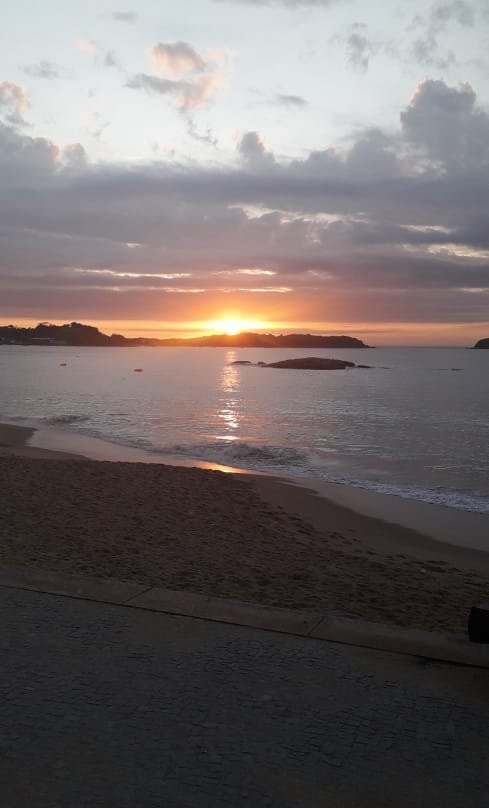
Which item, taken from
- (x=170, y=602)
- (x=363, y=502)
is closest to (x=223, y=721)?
(x=170, y=602)

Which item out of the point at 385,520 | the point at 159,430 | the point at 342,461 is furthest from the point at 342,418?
the point at 385,520

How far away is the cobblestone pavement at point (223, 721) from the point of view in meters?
2.89

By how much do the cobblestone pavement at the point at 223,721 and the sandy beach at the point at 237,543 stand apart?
5.58 feet

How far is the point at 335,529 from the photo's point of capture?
1195 centimetres

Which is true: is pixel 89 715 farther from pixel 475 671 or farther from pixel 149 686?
pixel 475 671

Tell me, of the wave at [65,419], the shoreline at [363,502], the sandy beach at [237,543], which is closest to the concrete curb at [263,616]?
the sandy beach at [237,543]

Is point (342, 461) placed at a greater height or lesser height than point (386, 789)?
lesser

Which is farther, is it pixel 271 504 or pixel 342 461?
pixel 342 461

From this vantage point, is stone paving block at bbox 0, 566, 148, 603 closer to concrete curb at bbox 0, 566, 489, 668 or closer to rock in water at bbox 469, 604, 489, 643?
concrete curb at bbox 0, 566, 489, 668

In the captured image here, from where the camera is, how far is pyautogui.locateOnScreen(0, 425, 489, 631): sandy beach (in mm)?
6539

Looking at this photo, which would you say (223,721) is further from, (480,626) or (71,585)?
(71,585)

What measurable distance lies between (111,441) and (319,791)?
23219 mm

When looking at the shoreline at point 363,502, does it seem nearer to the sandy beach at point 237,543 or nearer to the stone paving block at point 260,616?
the sandy beach at point 237,543

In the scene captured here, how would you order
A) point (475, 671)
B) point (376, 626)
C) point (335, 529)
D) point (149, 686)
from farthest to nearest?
point (335, 529)
point (376, 626)
point (475, 671)
point (149, 686)
